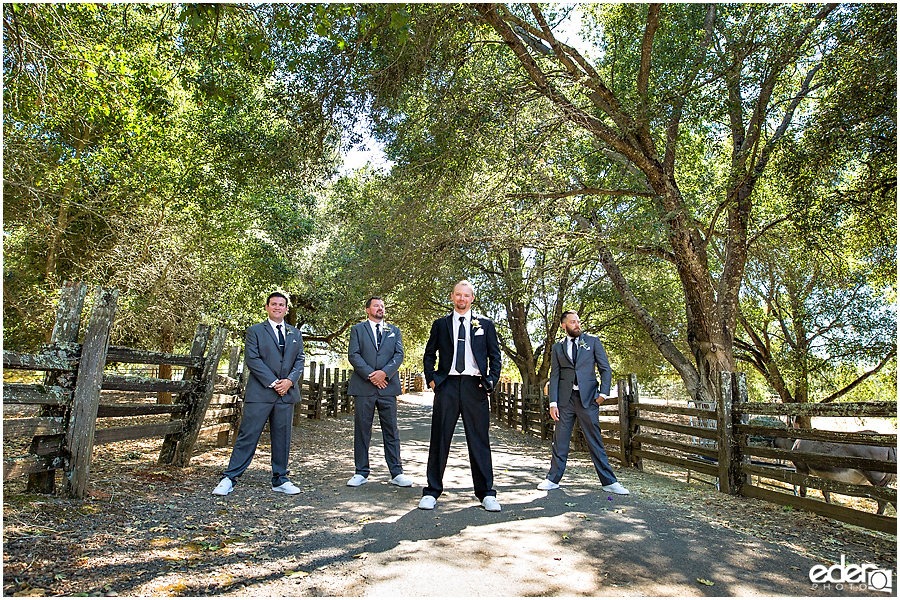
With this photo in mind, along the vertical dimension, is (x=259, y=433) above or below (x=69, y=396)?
below

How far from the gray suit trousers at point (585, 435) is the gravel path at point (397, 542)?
0.72 feet

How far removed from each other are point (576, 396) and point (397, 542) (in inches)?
126

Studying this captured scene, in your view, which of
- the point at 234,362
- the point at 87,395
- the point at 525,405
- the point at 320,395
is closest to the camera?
the point at 87,395

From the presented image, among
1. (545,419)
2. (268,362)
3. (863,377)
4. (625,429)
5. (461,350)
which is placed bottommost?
(545,419)

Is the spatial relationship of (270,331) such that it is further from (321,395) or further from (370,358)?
(321,395)

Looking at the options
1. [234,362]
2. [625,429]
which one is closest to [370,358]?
[234,362]

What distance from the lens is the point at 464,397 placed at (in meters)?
5.23

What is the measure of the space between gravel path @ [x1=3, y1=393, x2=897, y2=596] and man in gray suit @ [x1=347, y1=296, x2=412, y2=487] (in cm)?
28

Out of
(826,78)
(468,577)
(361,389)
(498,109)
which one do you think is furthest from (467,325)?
(826,78)

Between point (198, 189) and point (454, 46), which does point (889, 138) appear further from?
point (198, 189)

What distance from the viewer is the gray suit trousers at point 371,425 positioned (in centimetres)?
632

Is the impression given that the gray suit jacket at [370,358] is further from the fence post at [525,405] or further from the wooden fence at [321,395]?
the fence post at [525,405]

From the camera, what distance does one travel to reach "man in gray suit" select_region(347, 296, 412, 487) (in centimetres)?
631

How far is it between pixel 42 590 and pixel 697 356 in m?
10.8
